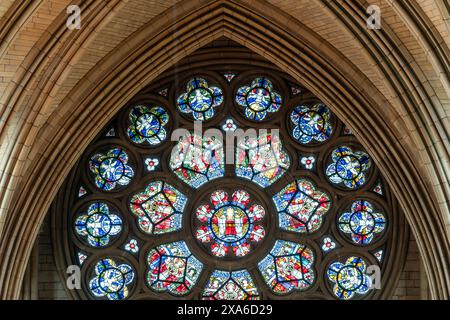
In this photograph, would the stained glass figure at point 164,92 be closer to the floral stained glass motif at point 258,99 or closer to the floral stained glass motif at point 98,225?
the floral stained glass motif at point 258,99

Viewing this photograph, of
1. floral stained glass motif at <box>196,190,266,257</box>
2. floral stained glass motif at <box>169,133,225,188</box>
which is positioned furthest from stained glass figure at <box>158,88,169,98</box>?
floral stained glass motif at <box>196,190,266,257</box>

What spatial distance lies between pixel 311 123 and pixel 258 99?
41.5 inches

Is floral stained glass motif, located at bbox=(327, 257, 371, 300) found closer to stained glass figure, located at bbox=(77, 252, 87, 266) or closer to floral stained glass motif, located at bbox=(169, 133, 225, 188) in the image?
floral stained glass motif, located at bbox=(169, 133, 225, 188)

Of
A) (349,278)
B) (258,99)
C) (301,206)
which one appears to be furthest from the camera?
(258,99)

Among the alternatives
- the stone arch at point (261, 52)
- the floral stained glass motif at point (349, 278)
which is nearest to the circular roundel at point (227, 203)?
the floral stained glass motif at point (349, 278)

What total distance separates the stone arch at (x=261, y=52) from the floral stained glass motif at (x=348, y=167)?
2.48 meters

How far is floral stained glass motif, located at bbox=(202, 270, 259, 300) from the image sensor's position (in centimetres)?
2041

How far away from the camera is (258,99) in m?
21.5

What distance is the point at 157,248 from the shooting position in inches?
816

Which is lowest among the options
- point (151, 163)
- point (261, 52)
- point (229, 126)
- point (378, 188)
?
point (378, 188)

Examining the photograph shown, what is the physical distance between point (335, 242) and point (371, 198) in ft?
3.28

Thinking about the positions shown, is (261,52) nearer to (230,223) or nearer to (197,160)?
(197,160)

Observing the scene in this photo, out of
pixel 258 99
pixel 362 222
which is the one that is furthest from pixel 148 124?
pixel 362 222

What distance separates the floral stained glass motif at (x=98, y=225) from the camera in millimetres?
20705
